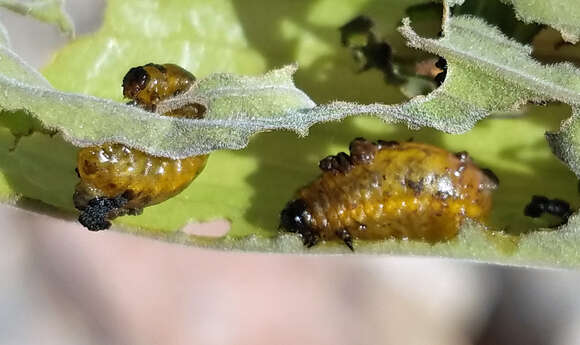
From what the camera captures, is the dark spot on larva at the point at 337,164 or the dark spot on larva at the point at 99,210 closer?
the dark spot on larva at the point at 99,210

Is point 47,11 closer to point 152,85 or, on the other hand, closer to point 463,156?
point 152,85

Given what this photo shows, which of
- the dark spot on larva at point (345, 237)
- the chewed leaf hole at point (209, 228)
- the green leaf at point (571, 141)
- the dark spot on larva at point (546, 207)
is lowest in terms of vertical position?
the chewed leaf hole at point (209, 228)

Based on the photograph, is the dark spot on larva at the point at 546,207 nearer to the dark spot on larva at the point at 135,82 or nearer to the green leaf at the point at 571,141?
the green leaf at the point at 571,141

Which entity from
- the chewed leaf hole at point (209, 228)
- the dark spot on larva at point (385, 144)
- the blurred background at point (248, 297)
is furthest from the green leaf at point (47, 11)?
the blurred background at point (248, 297)

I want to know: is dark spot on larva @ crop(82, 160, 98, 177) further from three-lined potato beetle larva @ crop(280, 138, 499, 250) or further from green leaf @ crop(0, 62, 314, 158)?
three-lined potato beetle larva @ crop(280, 138, 499, 250)

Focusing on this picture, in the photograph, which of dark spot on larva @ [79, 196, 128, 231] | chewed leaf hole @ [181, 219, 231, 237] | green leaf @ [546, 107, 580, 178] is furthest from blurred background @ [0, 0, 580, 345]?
green leaf @ [546, 107, 580, 178]

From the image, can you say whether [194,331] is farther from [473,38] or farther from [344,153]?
[473,38]
